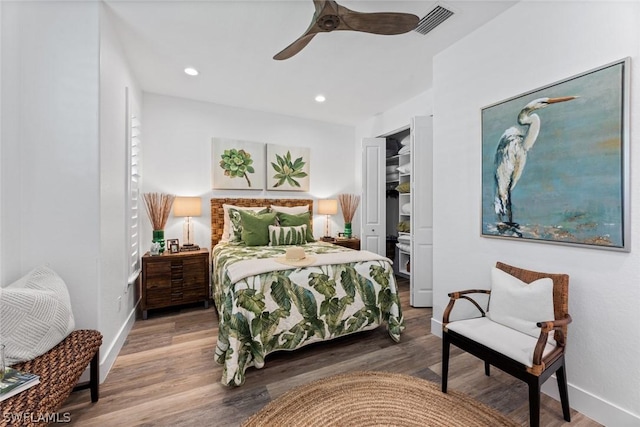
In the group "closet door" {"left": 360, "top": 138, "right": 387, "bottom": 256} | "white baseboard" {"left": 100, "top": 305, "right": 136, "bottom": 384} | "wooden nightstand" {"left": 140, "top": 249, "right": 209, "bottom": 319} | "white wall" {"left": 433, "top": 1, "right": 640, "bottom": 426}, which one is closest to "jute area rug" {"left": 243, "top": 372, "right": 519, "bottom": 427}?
"white wall" {"left": 433, "top": 1, "right": 640, "bottom": 426}

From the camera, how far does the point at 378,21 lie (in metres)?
1.70

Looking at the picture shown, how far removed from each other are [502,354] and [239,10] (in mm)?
2903

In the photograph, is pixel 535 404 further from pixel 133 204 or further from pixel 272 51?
pixel 133 204

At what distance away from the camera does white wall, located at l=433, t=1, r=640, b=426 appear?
1454 millimetres

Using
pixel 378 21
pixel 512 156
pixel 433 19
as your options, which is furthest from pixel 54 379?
pixel 433 19

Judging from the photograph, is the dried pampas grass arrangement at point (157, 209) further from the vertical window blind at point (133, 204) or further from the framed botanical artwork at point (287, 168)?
the framed botanical artwork at point (287, 168)

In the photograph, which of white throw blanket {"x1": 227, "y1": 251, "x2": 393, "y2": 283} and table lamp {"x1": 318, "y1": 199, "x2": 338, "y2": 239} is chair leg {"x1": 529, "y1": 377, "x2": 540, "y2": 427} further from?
table lamp {"x1": 318, "y1": 199, "x2": 338, "y2": 239}

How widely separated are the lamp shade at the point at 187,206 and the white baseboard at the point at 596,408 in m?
3.85

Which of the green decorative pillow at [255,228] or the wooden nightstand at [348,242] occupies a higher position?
the green decorative pillow at [255,228]

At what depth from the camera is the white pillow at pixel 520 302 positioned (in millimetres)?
1546

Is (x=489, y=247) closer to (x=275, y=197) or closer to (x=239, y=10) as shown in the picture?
(x=239, y=10)

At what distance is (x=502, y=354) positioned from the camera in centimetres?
145

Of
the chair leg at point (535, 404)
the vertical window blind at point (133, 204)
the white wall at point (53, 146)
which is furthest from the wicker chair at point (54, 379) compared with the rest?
the chair leg at point (535, 404)

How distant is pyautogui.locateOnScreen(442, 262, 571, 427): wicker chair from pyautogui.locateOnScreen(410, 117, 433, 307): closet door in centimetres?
144
